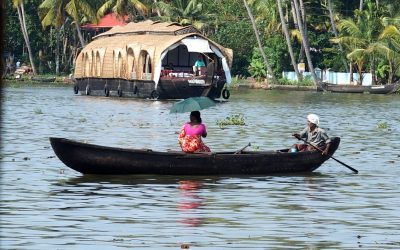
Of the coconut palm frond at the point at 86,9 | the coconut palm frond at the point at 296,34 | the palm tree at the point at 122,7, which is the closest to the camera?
the coconut palm frond at the point at 296,34

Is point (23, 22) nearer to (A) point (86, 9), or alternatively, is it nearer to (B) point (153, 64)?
(A) point (86, 9)

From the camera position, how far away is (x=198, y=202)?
1619cm

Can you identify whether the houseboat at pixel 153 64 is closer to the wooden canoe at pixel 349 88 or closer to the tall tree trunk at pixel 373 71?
the wooden canoe at pixel 349 88

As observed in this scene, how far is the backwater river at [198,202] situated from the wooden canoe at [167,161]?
0.55 ft

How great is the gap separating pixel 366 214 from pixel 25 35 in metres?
66.4

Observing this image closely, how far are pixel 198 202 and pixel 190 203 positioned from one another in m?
0.22

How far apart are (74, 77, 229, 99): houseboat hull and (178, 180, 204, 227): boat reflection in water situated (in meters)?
33.1

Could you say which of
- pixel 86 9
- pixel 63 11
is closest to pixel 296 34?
pixel 86 9

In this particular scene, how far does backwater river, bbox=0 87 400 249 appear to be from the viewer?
12586 mm

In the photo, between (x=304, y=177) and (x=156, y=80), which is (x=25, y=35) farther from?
(x=304, y=177)

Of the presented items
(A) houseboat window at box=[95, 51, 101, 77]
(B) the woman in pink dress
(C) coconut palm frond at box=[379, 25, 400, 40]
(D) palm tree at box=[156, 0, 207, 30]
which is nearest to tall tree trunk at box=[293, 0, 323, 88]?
(C) coconut palm frond at box=[379, 25, 400, 40]

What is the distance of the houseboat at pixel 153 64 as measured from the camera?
171 ft

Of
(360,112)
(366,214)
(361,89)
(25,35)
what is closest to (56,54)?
(25,35)

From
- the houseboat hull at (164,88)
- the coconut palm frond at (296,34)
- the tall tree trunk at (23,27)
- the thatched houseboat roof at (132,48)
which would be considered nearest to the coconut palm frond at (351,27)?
the coconut palm frond at (296,34)
